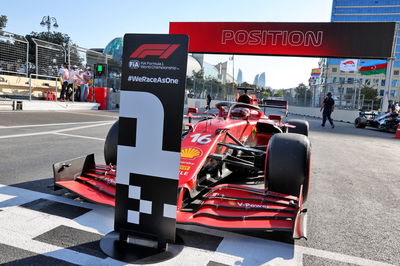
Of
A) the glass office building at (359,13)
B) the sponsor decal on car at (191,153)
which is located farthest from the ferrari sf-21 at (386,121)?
the glass office building at (359,13)

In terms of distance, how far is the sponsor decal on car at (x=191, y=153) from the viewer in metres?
3.19

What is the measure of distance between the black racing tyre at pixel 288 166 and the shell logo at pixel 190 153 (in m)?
0.73

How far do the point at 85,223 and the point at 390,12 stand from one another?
117 meters

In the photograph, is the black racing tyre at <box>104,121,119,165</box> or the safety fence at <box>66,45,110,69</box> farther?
the safety fence at <box>66,45,110,69</box>

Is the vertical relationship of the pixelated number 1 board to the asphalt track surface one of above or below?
above

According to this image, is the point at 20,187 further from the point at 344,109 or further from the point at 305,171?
the point at 344,109

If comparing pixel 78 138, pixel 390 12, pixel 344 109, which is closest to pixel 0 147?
pixel 78 138

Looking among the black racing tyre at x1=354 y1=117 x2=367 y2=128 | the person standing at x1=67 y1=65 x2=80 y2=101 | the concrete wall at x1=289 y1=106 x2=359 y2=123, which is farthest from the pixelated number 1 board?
the concrete wall at x1=289 y1=106 x2=359 y2=123

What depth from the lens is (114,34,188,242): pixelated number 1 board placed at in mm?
1992

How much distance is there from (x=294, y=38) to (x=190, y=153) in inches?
687

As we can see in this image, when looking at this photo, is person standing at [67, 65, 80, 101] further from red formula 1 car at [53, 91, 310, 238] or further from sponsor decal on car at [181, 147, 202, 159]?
sponsor decal on car at [181, 147, 202, 159]

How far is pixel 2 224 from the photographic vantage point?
2379 millimetres

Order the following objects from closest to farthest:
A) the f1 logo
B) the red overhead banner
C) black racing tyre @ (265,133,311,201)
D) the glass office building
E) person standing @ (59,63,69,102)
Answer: the f1 logo, black racing tyre @ (265,133,311,201), person standing @ (59,63,69,102), the red overhead banner, the glass office building

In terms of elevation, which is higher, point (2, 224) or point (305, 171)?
point (305, 171)
